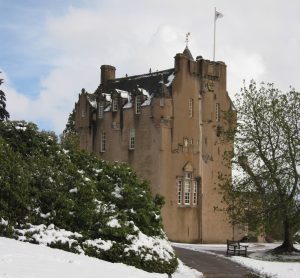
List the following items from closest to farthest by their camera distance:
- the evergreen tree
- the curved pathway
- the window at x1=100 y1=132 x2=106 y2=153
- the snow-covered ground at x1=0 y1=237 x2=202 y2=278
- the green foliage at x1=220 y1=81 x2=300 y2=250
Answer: the snow-covered ground at x1=0 y1=237 x2=202 y2=278, the curved pathway, the green foliage at x1=220 y1=81 x2=300 y2=250, the evergreen tree, the window at x1=100 y1=132 x2=106 y2=153

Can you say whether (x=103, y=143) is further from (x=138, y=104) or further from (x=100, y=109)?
(x=138, y=104)

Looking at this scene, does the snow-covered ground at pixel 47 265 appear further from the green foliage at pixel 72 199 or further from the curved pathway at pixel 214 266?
the curved pathway at pixel 214 266

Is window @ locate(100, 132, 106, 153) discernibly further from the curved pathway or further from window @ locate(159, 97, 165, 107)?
the curved pathway

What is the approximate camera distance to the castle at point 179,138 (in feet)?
174

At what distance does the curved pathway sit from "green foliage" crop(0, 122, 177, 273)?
3867 millimetres

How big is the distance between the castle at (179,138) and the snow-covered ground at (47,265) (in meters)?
34.1

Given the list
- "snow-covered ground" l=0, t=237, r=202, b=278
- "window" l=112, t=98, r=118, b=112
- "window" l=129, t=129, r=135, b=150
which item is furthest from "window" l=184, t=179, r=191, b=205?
"snow-covered ground" l=0, t=237, r=202, b=278

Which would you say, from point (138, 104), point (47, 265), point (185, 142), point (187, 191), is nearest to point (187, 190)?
point (187, 191)

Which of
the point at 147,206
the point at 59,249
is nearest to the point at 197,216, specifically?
the point at 147,206

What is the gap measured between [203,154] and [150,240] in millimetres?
35125

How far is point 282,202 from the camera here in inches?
1521

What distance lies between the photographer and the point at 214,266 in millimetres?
28047

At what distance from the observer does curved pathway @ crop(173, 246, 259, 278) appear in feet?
81.8

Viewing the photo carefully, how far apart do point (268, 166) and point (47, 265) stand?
26384 millimetres
